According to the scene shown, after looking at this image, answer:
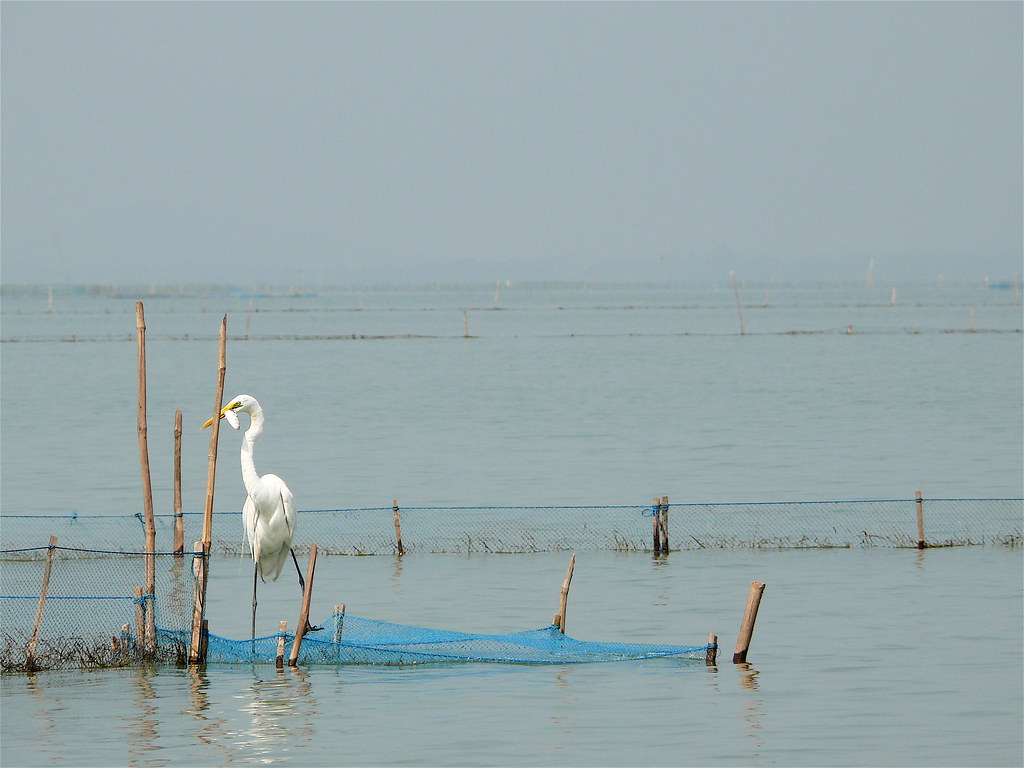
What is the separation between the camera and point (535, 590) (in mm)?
18516

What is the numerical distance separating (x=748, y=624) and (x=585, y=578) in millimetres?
5397

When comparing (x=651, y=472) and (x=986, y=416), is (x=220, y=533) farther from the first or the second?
(x=986, y=416)

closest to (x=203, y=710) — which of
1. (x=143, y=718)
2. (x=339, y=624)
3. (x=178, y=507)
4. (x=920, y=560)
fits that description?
(x=143, y=718)

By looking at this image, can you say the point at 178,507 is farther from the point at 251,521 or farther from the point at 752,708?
the point at 752,708

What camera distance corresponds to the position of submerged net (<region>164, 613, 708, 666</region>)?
1419 cm

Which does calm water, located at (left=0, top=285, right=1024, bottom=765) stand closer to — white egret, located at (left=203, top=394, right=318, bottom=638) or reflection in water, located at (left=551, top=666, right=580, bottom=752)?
reflection in water, located at (left=551, top=666, right=580, bottom=752)

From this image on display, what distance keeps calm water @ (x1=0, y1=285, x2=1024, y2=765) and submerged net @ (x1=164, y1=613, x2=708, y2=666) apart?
0.50ft

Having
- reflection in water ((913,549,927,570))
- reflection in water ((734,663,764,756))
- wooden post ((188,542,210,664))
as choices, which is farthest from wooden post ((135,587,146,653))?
A: reflection in water ((913,549,927,570))

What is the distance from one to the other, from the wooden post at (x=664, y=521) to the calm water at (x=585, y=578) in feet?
1.11

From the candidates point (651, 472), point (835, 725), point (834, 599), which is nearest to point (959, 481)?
point (651, 472)

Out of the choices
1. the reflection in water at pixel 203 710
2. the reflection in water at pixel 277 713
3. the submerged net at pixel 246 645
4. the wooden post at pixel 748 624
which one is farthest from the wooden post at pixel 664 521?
the reflection in water at pixel 203 710

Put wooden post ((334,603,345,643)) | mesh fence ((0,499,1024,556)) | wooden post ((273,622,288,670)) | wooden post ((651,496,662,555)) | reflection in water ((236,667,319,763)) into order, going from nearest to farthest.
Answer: reflection in water ((236,667,319,763)), wooden post ((273,622,288,670)), wooden post ((334,603,345,643)), wooden post ((651,496,662,555)), mesh fence ((0,499,1024,556))

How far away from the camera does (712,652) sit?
14.1 meters

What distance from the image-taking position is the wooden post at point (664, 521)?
66.0 ft
